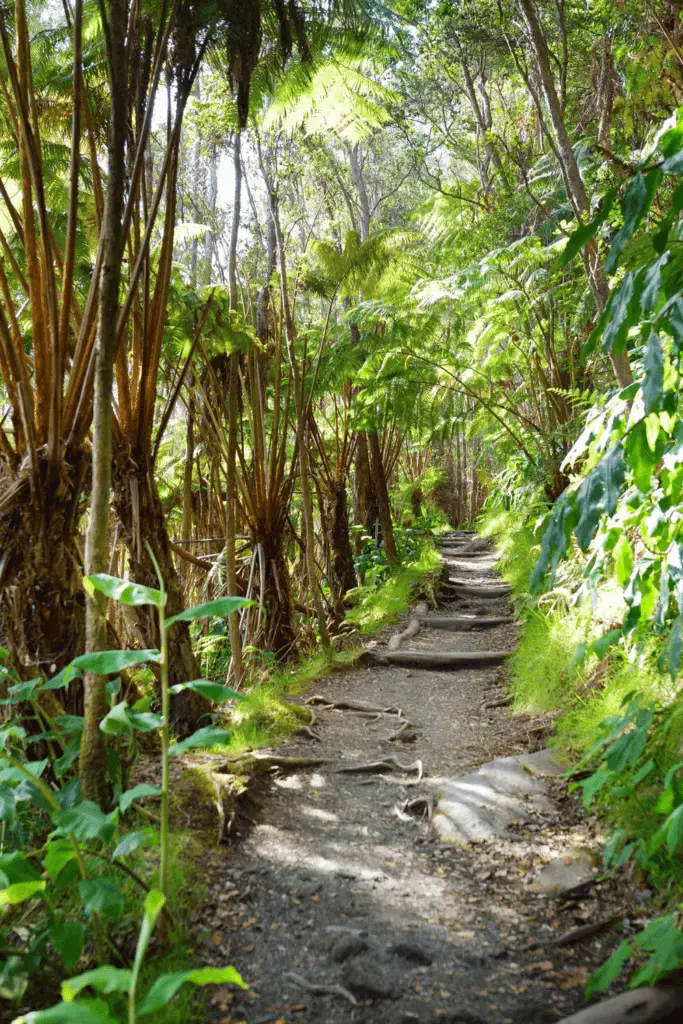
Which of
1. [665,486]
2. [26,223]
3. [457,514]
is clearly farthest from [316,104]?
[457,514]

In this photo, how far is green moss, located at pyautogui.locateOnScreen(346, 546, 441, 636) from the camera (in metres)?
7.17

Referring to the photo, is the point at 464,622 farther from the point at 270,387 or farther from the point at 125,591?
the point at 125,591

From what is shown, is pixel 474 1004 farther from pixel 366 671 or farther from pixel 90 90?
pixel 90 90

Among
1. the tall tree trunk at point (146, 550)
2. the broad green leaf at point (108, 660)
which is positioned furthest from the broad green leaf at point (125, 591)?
the tall tree trunk at point (146, 550)

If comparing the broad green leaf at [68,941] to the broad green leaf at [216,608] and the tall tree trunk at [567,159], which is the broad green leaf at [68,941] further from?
the tall tree trunk at [567,159]

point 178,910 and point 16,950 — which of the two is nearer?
point 16,950

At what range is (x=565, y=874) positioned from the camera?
2287 millimetres

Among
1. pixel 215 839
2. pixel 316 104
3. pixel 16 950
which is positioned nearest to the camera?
pixel 16 950

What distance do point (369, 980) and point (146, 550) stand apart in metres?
2.10

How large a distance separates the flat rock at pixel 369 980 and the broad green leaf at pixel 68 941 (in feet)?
2.35

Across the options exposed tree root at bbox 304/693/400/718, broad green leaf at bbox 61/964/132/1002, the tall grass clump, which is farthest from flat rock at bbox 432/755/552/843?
broad green leaf at bbox 61/964/132/1002

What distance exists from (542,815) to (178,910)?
4.81ft

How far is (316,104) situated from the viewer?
4227 mm

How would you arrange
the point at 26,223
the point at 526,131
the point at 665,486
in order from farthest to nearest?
the point at 526,131
the point at 26,223
the point at 665,486
